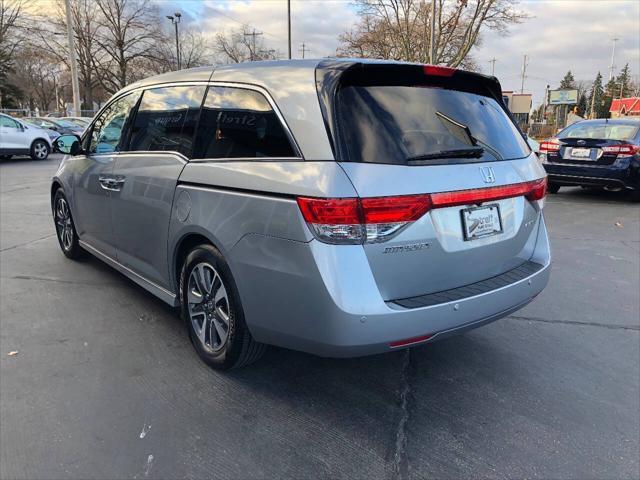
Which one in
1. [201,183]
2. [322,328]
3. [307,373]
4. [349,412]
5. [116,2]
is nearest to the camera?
[322,328]

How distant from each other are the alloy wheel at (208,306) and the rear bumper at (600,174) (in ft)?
27.1

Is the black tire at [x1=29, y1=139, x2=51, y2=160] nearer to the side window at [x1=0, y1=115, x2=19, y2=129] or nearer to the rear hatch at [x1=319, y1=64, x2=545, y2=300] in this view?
the side window at [x1=0, y1=115, x2=19, y2=129]

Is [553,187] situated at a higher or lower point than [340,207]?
lower

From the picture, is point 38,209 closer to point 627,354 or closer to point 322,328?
point 322,328

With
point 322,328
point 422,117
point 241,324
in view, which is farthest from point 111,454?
point 422,117

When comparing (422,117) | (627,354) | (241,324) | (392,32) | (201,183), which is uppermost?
(392,32)

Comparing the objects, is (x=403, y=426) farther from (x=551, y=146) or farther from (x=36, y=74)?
(x=36, y=74)

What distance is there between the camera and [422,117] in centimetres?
258

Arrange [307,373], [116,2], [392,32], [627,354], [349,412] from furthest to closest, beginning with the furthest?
[116,2], [392,32], [627,354], [307,373], [349,412]

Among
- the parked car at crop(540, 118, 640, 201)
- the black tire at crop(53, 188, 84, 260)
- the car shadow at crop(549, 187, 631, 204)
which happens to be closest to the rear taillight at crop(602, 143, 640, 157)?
the parked car at crop(540, 118, 640, 201)

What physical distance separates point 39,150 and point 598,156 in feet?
55.6

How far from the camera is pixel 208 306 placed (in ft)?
9.99

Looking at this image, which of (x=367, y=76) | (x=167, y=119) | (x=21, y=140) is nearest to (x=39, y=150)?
(x=21, y=140)

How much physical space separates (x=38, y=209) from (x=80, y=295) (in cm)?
485
